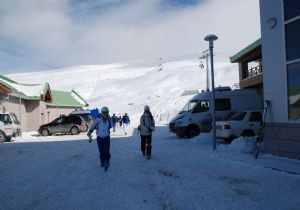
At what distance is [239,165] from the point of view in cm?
1019

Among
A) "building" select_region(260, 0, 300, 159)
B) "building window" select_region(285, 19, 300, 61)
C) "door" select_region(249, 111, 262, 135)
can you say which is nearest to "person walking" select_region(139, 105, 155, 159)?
"building" select_region(260, 0, 300, 159)

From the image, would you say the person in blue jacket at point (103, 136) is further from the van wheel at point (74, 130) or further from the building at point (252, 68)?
the van wheel at point (74, 130)

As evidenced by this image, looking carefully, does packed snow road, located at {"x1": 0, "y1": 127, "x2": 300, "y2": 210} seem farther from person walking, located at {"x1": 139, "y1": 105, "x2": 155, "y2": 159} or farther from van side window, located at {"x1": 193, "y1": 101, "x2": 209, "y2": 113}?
van side window, located at {"x1": 193, "y1": 101, "x2": 209, "y2": 113}

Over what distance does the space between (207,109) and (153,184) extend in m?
11.6

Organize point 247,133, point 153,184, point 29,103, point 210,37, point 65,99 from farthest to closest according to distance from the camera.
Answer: point 65,99, point 29,103, point 247,133, point 210,37, point 153,184

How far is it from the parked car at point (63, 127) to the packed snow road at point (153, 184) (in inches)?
672

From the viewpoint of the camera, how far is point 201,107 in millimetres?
A: 19141

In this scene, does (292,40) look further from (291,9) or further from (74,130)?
(74,130)

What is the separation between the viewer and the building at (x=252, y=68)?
90.7 feet

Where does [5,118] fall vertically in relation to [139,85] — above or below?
below

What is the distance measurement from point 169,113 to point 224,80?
4605 cm

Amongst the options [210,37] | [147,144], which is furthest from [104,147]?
[210,37]

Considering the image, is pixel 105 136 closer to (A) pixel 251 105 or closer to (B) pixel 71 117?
(A) pixel 251 105

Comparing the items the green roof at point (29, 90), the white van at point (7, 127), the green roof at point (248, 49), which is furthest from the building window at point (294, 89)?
the green roof at point (29, 90)
